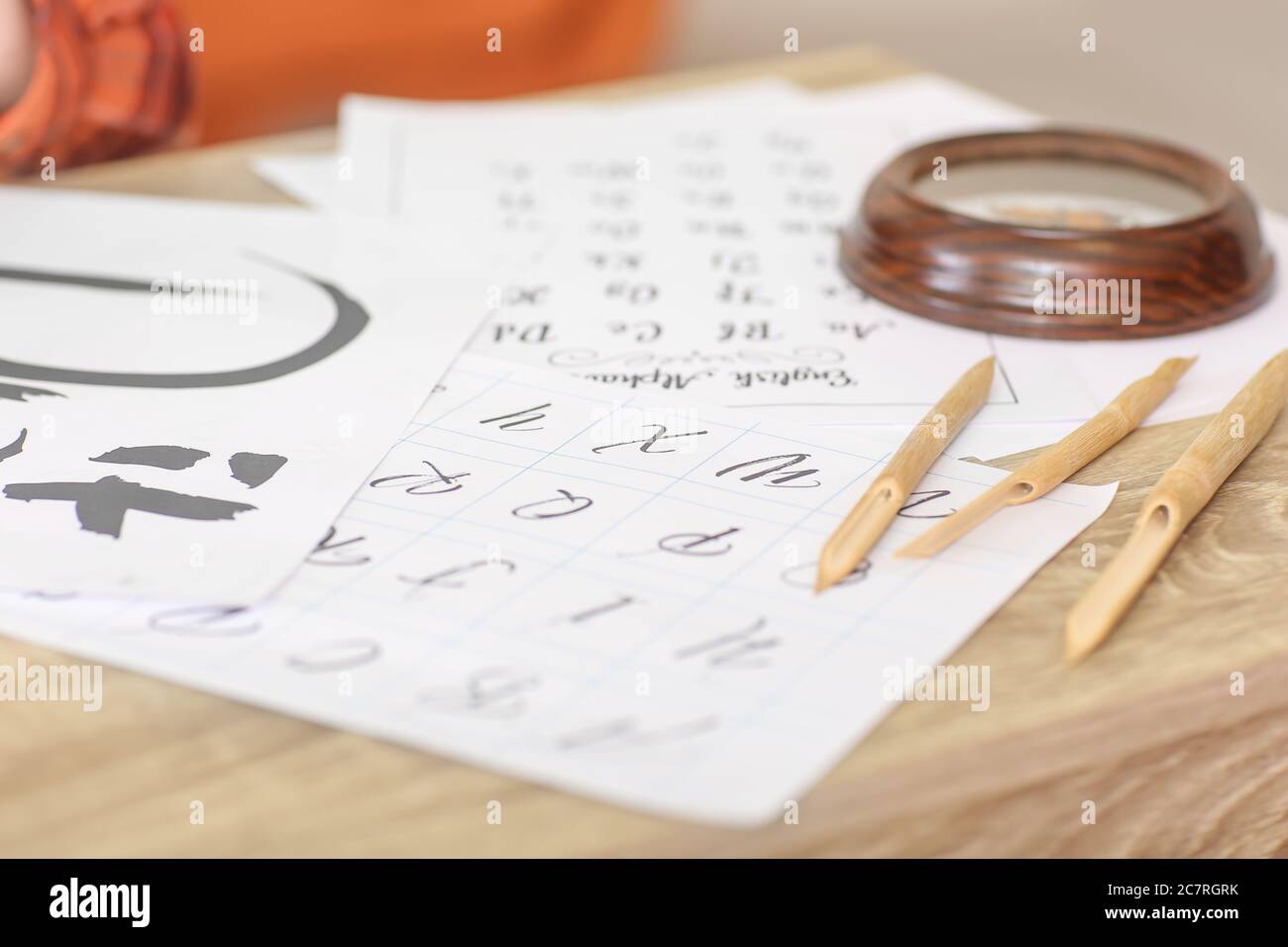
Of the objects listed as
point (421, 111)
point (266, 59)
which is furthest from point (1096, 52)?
point (421, 111)

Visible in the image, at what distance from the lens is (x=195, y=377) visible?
51 cm

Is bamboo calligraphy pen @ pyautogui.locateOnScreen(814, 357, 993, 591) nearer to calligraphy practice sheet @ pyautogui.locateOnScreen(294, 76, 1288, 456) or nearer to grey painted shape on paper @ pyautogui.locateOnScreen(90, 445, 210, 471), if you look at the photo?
calligraphy practice sheet @ pyautogui.locateOnScreen(294, 76, 1288, 456)

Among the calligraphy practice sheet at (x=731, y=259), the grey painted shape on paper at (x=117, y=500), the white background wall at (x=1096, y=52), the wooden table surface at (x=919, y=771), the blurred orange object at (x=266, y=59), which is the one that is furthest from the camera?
the white background wall at (x=1096, y=52)

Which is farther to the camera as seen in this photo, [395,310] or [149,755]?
[395,310]

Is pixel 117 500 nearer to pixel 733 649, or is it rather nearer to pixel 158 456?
pixel 158 456

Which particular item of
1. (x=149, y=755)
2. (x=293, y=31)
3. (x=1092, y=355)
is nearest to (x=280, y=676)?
(x=149, y=755)

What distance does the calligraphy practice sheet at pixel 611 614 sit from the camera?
0.32 m

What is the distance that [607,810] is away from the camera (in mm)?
308

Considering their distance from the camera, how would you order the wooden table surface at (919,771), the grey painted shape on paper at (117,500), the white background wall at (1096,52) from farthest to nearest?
the white background wall at (1096,52), the grey painted shape on paper at (117,500), the wooden table surface at (919,771)

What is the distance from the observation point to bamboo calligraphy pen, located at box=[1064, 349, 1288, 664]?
14.6 inches

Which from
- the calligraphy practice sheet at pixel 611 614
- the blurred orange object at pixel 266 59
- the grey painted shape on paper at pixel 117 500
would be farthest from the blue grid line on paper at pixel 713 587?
the blurred orange object at pixel 266 59

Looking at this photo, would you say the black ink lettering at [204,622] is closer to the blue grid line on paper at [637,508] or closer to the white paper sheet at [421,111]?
the blue grid line on paper at [637,508]

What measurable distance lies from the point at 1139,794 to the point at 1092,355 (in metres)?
0.23
